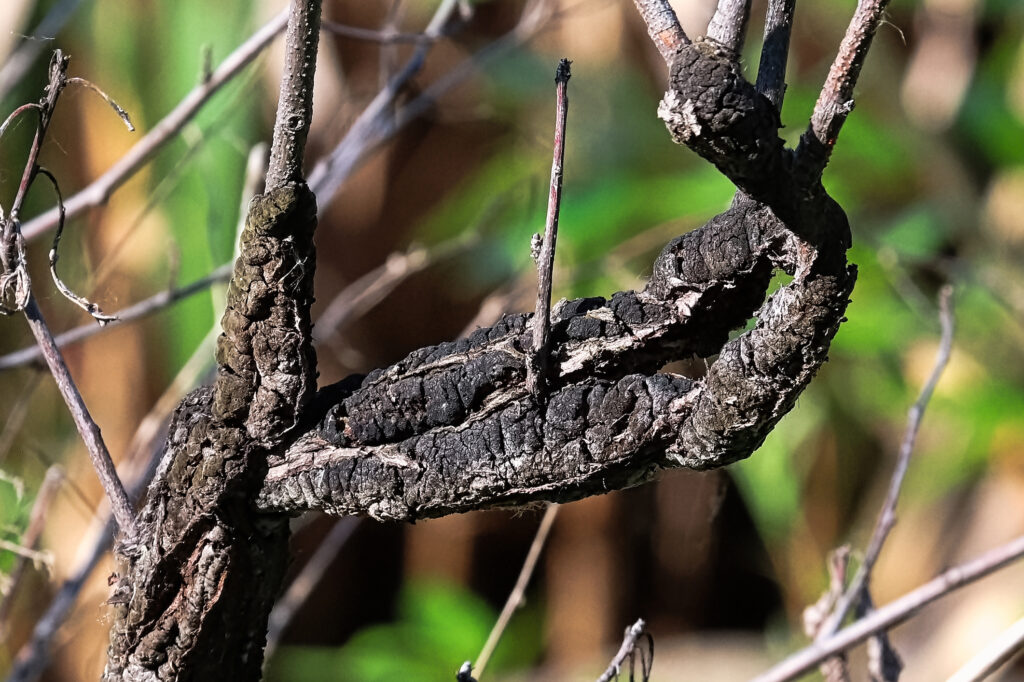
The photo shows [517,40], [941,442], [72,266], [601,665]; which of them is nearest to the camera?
[517,40]

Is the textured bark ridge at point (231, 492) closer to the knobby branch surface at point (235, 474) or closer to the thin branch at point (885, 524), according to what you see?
the knobby branch surface at point (235, 474)

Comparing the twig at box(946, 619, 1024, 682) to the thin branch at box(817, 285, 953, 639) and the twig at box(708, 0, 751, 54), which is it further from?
the twig at box(708, 0, 751, 54)

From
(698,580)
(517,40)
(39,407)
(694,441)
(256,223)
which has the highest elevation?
(39,407)

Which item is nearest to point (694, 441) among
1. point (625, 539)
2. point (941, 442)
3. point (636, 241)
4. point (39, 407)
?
point (636, 241)

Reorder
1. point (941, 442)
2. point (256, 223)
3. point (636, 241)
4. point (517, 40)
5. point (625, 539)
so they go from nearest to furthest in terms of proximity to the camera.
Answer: point (256, 223) < point (517, 40) < point (636, 241) < point (941, 442) < point (625, 539)

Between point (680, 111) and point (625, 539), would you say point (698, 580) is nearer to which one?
point (625, 539)

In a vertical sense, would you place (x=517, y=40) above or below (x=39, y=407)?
below

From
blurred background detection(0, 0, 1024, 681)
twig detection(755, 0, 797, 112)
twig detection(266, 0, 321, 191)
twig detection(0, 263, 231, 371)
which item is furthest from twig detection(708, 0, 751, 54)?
blurred background detection(0, 0, 1024, 681)

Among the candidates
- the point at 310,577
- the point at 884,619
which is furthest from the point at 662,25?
the point at 310,577
